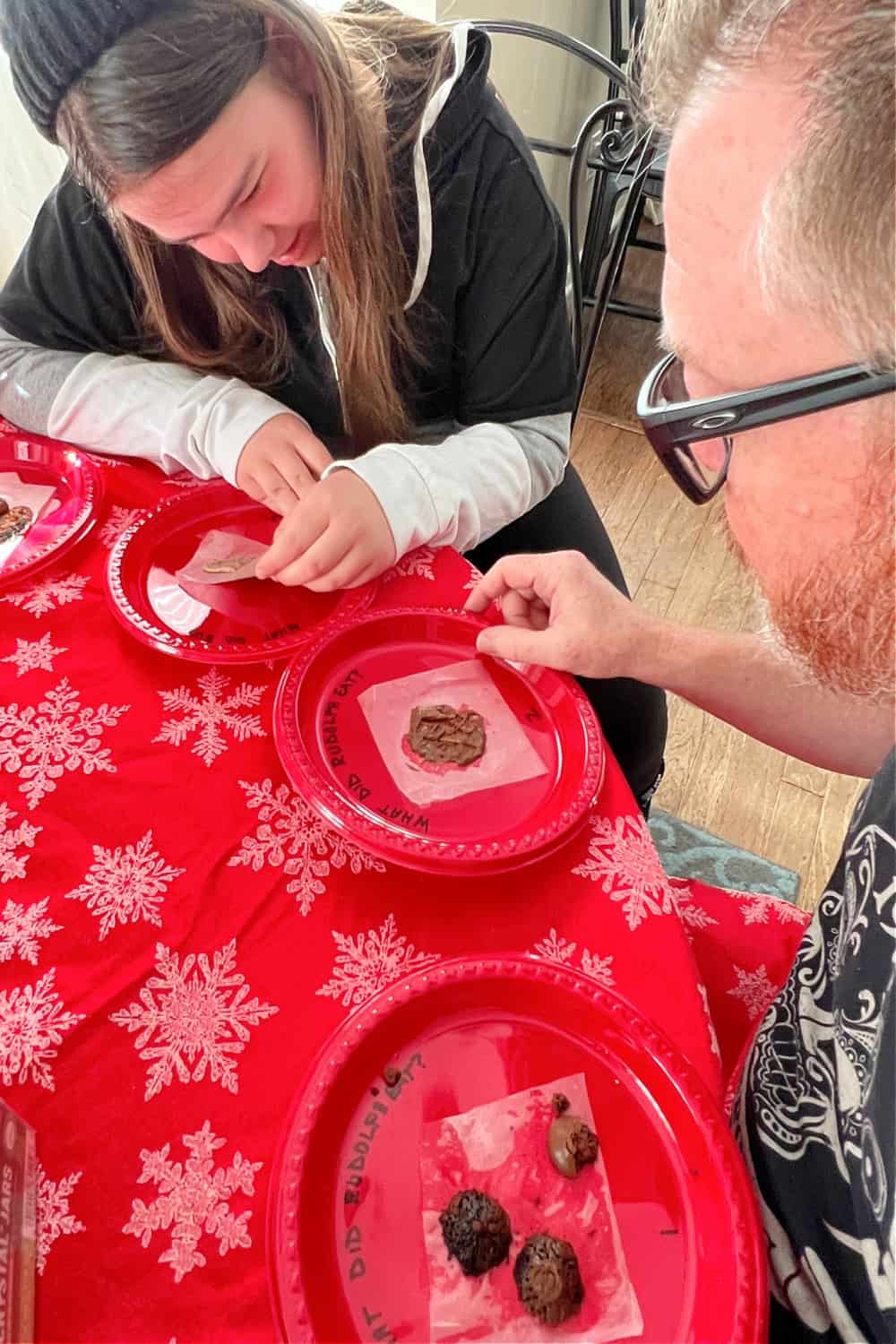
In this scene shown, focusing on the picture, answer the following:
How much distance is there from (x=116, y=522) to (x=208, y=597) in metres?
0.16

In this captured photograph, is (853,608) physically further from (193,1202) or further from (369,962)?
(193,1202)

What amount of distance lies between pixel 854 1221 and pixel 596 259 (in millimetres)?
1472

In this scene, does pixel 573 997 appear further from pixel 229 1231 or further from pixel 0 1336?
pixel 0 1336

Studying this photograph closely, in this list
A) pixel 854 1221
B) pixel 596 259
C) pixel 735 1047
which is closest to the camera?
pixel 854 1221

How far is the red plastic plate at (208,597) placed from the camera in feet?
2.61

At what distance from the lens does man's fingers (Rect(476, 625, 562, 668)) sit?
79cm

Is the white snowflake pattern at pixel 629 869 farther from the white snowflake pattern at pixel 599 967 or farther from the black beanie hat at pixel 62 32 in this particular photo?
the black beanie hat at pixel 62 32

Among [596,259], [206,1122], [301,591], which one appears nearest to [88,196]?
[301,591]

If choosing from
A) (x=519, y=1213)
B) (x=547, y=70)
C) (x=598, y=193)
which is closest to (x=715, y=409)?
(x=519, y=1213)

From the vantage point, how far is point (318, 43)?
82 cm

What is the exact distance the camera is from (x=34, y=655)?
0.78m

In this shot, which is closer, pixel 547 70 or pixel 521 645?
pixel 521 645

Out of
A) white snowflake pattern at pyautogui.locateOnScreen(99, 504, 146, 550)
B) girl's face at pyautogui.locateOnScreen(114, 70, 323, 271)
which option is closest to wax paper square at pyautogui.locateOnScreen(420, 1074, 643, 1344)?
white snowflake pattern at pyautogui.locateOnScreen(99, 504, 146, 550)

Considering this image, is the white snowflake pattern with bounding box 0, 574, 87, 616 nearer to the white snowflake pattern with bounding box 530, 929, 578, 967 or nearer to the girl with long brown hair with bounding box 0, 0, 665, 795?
the girl with long brown hair with bounding box 0, 0, 665, 795
